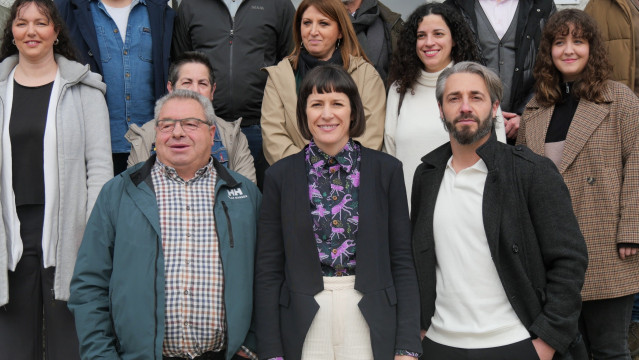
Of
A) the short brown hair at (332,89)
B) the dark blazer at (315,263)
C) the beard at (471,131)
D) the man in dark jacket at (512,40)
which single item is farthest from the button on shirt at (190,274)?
the man in dark jacket at (512,40)

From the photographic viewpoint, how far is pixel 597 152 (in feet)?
12.8

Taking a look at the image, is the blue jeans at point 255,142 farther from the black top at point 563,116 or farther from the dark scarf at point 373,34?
the black top at point 563,116

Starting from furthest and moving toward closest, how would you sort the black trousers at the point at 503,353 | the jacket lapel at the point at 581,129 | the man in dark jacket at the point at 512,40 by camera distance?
the man in dark jacket at the point at 512,40 < the jacket lapel at the point at 581,129 < the black trousers at the point at 503,353

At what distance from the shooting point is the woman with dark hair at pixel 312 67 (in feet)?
14.1

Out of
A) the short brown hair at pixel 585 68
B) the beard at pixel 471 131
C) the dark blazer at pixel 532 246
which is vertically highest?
the short brown hair at pixel 585 68

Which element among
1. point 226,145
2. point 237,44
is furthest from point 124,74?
point 226,145

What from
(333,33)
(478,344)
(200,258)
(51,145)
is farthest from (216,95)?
(478,344)

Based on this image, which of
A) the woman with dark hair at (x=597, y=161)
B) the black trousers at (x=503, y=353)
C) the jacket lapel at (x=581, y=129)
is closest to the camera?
the black trousers at (x=503, y=353)

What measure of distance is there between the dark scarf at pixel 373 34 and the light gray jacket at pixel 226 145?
1.35 metres

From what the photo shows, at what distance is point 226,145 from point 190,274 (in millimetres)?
1139

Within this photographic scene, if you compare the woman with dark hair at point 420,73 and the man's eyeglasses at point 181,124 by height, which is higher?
the woman with dark hair at point 420,73

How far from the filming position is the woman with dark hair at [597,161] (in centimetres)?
381

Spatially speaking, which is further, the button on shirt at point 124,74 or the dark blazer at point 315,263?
the button on shirt at point 124,74

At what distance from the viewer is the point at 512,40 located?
15.7 feet
